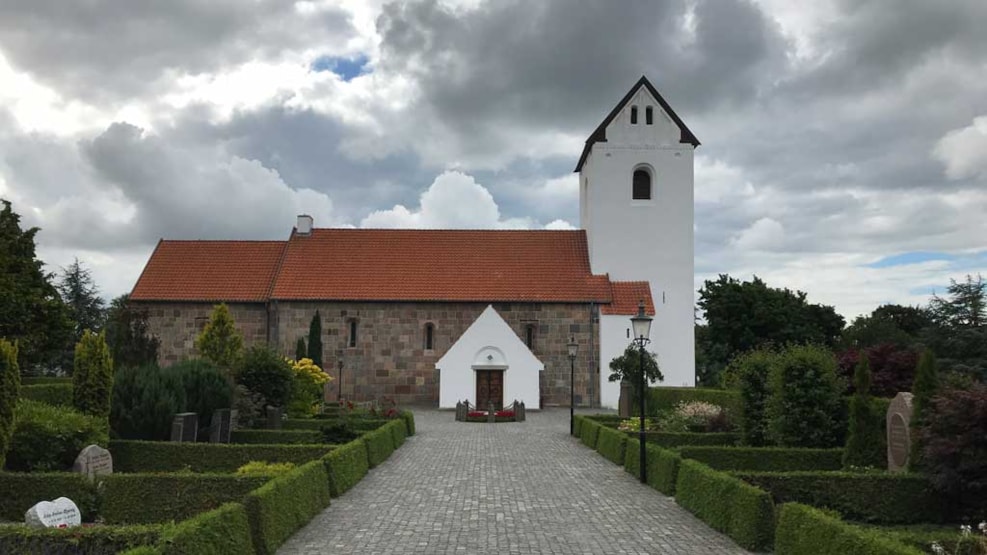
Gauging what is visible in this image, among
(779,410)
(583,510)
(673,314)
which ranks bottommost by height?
(583,510)

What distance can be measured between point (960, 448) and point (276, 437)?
12.3 metres

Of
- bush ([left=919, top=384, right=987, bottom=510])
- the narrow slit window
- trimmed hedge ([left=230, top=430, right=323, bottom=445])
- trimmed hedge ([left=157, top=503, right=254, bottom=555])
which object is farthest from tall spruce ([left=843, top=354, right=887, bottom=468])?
the narrow slit window

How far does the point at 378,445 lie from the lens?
15156mm

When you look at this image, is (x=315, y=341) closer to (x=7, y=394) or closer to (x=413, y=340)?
(x=413, y=340)

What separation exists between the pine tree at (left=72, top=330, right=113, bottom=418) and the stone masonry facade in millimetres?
16647

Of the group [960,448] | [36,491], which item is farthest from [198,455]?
[960,448]

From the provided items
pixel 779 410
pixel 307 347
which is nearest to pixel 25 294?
pixel 307 347

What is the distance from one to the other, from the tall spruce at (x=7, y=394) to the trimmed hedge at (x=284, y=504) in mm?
4414

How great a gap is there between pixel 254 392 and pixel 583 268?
15.3m

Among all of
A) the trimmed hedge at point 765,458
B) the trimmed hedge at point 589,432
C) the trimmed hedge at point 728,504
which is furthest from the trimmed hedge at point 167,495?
the trimmed hedge at point 589,432

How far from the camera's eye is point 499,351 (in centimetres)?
2920

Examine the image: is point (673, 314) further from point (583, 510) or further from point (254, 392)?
point (583, 510)

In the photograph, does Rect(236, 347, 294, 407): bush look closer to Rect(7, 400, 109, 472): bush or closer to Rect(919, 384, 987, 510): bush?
Rect(7, 400, 109, 472): bush

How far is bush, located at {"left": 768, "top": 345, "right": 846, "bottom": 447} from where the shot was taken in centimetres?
1555
